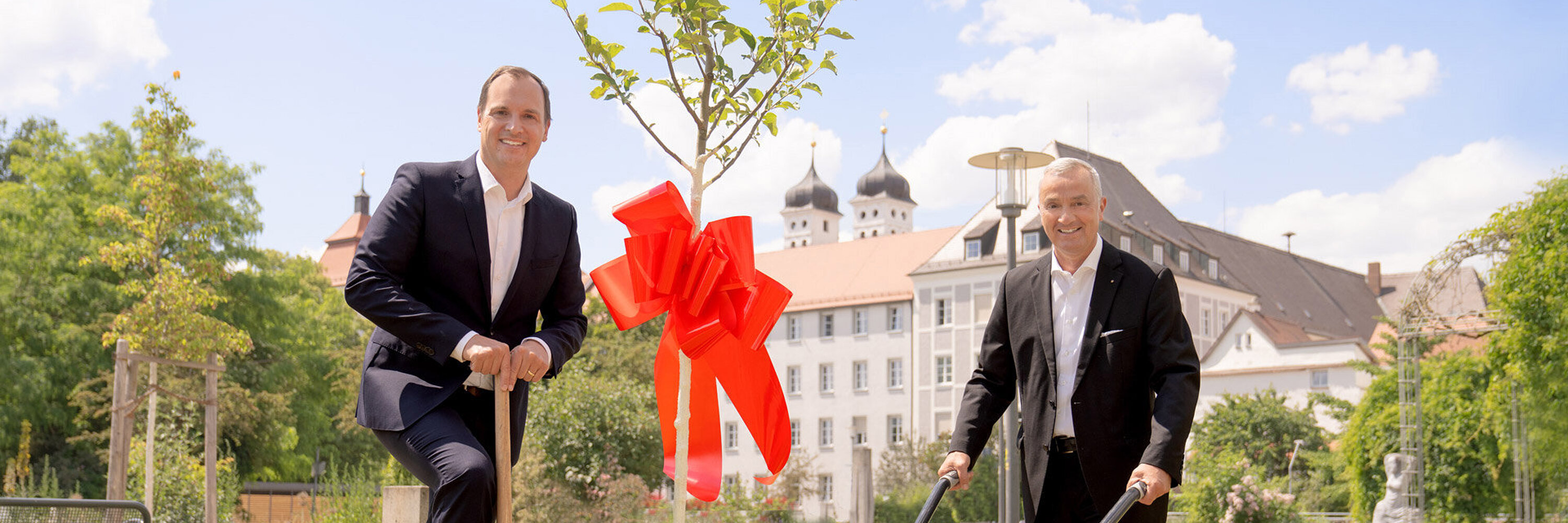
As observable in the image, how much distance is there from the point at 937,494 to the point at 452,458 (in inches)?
48.6

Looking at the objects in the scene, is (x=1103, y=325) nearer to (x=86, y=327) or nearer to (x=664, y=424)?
(x=664, y=424)

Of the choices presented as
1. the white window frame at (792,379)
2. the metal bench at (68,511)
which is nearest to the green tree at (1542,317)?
the metal bench at (68,511)

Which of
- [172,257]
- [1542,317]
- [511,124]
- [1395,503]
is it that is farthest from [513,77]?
[1395,503]

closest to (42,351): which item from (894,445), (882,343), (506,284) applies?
(894,445)

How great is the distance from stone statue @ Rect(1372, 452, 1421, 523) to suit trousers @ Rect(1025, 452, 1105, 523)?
53.1 ft

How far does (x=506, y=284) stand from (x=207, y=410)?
9570 millimetres

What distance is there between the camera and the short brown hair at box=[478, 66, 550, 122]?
3.60m

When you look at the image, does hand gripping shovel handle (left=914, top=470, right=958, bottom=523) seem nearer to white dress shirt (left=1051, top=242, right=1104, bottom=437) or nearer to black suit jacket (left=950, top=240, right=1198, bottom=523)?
black suit jacket (left=950, top=240, right=1198, bottom=523)

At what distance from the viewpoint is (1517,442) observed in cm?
1878

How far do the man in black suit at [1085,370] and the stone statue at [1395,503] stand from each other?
635 inches

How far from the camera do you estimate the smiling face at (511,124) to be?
11.7ft

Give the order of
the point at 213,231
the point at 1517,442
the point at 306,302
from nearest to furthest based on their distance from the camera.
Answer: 1. the point at 213,231
2. the point at 1517,442
3. the point at 306,302

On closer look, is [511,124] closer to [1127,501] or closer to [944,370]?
[1127,501]

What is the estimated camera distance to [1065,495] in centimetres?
398
